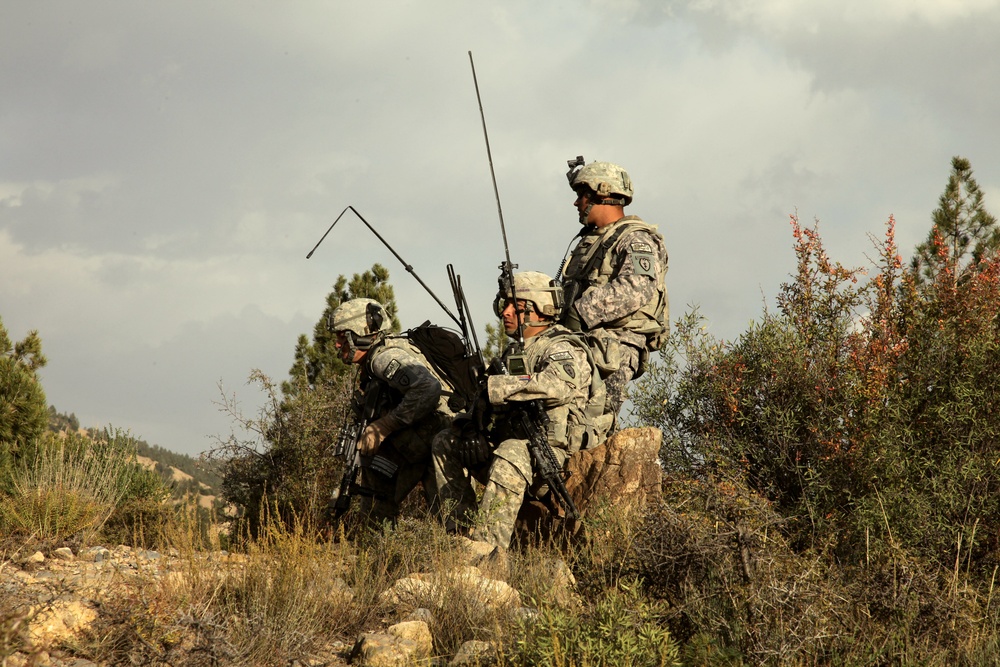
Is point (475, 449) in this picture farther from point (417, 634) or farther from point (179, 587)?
point (179, 587)

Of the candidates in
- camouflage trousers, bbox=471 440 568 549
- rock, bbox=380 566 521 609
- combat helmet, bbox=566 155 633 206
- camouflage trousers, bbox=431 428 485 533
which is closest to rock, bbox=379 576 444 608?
rock, bbox=380 566 521 609

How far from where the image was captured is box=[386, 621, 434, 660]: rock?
17.7 ft

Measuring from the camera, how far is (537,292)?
839cm

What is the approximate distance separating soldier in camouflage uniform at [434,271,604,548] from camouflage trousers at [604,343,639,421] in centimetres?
30

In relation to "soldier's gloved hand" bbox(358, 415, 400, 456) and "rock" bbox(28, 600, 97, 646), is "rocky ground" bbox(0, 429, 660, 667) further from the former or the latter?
"soldier's gloved hand" bbox(358, 415, 400, 456)

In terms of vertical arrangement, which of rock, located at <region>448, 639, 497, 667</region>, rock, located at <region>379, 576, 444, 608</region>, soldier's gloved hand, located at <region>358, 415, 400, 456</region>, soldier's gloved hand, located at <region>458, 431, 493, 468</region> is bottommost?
rock, located at <region>448, 639, 497, 667</region>

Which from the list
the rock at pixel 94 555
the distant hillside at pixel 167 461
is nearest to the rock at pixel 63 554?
the rock at pixel 94 555

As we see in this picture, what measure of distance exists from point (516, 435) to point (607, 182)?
2583mm

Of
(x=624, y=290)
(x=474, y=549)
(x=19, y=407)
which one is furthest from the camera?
(x=19, y=407)

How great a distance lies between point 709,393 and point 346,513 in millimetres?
3517

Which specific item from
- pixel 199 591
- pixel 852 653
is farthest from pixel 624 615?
pixel 199 591

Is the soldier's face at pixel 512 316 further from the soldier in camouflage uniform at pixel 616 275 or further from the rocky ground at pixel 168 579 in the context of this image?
the rocky ground at pixel 168 579

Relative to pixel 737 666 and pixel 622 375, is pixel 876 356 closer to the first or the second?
pixel 622 375

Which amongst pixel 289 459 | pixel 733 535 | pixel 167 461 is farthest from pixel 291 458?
pixel 167 461
